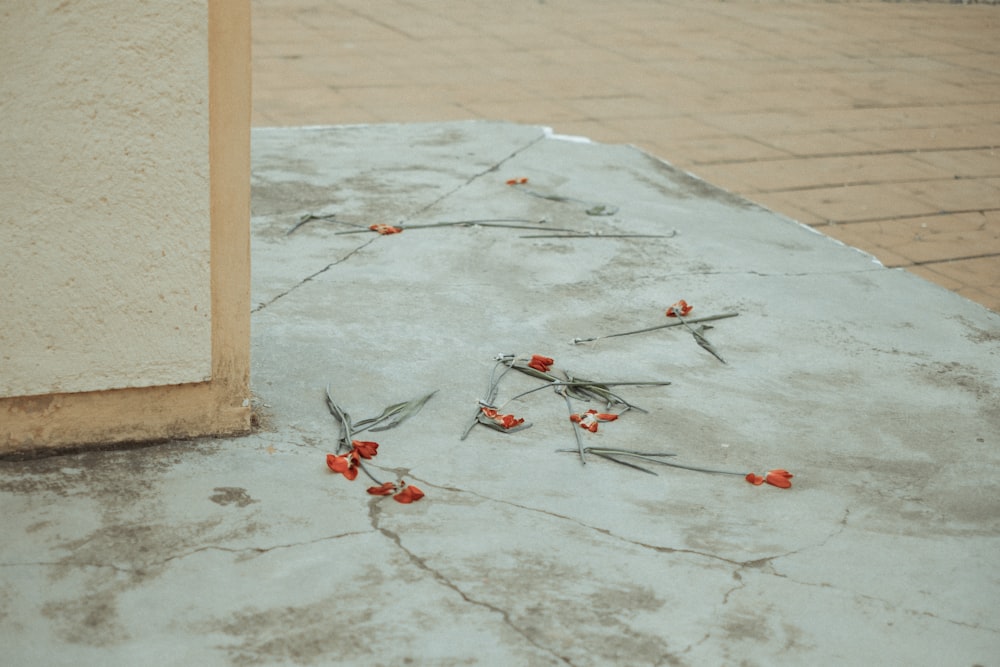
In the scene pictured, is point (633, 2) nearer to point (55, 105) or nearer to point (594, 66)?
point (594, 66)

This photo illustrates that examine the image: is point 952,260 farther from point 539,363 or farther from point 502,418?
point 502,418

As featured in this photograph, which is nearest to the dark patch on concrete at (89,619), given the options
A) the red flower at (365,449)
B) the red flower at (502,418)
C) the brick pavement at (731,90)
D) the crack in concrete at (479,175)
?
the red flower at (365,449)

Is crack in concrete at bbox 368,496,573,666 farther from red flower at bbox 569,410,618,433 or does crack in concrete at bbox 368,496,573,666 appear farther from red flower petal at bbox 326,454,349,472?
red flower at bbox 569,410,618,433

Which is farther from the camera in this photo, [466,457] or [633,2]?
[633,2]

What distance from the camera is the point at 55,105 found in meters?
1.92

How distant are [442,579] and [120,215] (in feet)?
2.82

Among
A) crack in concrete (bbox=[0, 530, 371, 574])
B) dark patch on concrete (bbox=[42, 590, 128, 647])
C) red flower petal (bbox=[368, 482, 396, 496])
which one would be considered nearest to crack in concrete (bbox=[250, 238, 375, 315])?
red flower petal (bbox=[368, 482, 396, 496])

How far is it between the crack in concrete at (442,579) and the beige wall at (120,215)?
0.43m

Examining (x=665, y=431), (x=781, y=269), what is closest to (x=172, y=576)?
(x=665, y=431)

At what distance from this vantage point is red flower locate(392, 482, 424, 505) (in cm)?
207

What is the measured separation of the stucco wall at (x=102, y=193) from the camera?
1.90 m

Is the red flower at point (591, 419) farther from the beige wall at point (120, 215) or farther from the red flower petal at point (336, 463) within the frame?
the beige wall at point (120, 215)

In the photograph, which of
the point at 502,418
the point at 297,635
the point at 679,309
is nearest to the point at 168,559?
the point at 297,635

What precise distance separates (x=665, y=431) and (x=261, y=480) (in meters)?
0.87
